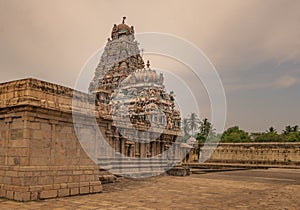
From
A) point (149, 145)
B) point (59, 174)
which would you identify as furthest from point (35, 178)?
point (149, 145)

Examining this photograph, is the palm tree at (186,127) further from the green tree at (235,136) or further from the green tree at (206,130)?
Answer: the green tree at (235,136)

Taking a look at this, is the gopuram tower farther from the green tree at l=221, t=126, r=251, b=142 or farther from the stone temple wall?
the green tree at l=221, t=126, r=251, b=142

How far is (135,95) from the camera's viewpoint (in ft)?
114

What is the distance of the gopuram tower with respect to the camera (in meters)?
20.3

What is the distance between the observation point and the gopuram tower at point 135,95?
20.3 m

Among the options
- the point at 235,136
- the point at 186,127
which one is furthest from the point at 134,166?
the point at 235,136

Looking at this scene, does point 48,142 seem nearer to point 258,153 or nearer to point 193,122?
point 258,153

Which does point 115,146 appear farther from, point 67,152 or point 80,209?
point 80,209

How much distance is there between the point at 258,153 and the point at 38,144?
35184mm

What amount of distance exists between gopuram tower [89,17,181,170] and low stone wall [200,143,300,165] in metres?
10.9

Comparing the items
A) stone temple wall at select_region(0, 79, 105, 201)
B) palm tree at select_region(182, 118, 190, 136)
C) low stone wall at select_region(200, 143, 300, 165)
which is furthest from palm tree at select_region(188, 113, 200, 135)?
stone temple wall at select_region(0, 79, 105, 201)

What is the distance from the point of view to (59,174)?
10102mm

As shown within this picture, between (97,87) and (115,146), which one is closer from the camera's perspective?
(115,146)

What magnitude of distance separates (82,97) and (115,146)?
6.44 m
